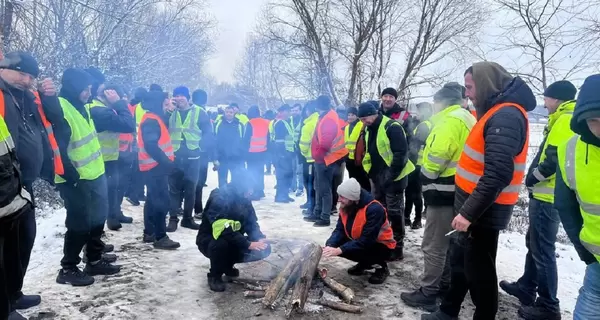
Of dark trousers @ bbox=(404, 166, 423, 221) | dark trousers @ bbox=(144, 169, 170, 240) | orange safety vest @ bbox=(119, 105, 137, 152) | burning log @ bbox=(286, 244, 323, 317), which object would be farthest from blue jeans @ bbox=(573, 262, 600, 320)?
orange safety vest @ bbox=(119, 105, 137, 152)

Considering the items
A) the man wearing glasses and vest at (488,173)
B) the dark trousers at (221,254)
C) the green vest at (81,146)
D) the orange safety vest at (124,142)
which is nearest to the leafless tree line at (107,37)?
the orange safety vest at (124,142)

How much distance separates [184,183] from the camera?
642 cm

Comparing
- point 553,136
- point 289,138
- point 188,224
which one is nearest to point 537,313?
point 553,136

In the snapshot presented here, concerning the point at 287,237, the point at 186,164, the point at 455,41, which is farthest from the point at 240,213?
the point at 455,41

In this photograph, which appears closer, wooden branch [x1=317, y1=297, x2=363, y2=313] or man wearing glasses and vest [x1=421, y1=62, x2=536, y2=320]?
man wearing glasses and vest [x1=421, y1=62, x2=536, y2=320]

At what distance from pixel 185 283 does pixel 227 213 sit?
89 centimetres

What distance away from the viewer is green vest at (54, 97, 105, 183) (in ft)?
12.7

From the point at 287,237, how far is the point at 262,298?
2340 mm

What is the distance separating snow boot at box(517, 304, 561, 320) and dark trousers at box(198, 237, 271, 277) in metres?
2.76

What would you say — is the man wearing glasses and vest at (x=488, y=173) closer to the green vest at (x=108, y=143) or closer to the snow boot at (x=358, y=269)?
the snow boot at (x=358, y=269)

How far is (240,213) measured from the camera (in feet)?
14.0

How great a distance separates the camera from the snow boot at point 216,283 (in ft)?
13.3

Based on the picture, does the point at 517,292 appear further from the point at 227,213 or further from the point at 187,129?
the point at 187,129

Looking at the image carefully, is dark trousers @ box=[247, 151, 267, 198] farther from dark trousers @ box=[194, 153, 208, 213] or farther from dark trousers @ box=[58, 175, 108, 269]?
dark trousers @ box=[58, 175, 108, 269]
